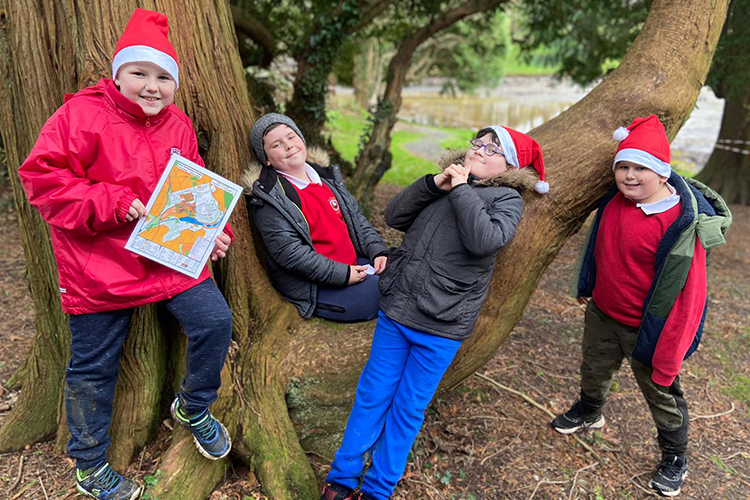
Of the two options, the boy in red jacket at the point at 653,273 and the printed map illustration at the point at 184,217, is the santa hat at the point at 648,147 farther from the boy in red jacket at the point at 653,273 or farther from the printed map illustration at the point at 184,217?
the printed map illustration at the point at 184,217

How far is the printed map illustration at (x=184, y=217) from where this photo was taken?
207cm

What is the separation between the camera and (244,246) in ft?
8.98

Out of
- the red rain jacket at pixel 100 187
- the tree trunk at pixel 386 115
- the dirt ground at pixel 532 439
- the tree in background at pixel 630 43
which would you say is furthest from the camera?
the tree trunk at pixel 386 115

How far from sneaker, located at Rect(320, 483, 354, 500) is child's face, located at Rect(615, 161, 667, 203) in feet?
6.53

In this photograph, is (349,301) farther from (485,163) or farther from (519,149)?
(519,149)

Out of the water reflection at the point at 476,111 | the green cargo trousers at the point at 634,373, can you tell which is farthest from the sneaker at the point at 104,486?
the water reflection at the point at 476,111

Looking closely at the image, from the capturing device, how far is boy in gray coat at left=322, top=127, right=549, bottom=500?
2377mm

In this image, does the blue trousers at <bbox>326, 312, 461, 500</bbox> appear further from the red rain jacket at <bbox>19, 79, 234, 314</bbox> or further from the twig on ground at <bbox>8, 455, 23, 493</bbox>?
the twig on ground at <bbox>8, 455, 23, 493</bbox>

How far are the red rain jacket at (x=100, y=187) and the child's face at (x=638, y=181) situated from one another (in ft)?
6.90

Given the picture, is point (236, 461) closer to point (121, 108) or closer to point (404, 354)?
point (404, 354)

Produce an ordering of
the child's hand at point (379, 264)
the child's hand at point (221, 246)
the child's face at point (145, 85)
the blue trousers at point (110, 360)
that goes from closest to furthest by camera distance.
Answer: the child's face at point (145, 85), the blue trousers at point (110, 360), the child's hand at point (221, 246), the child's hand at point (379, 264)

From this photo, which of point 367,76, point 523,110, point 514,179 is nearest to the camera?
point 514,179

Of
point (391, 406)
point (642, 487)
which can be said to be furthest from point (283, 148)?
point (642, 487)

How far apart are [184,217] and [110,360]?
714 millimetres
